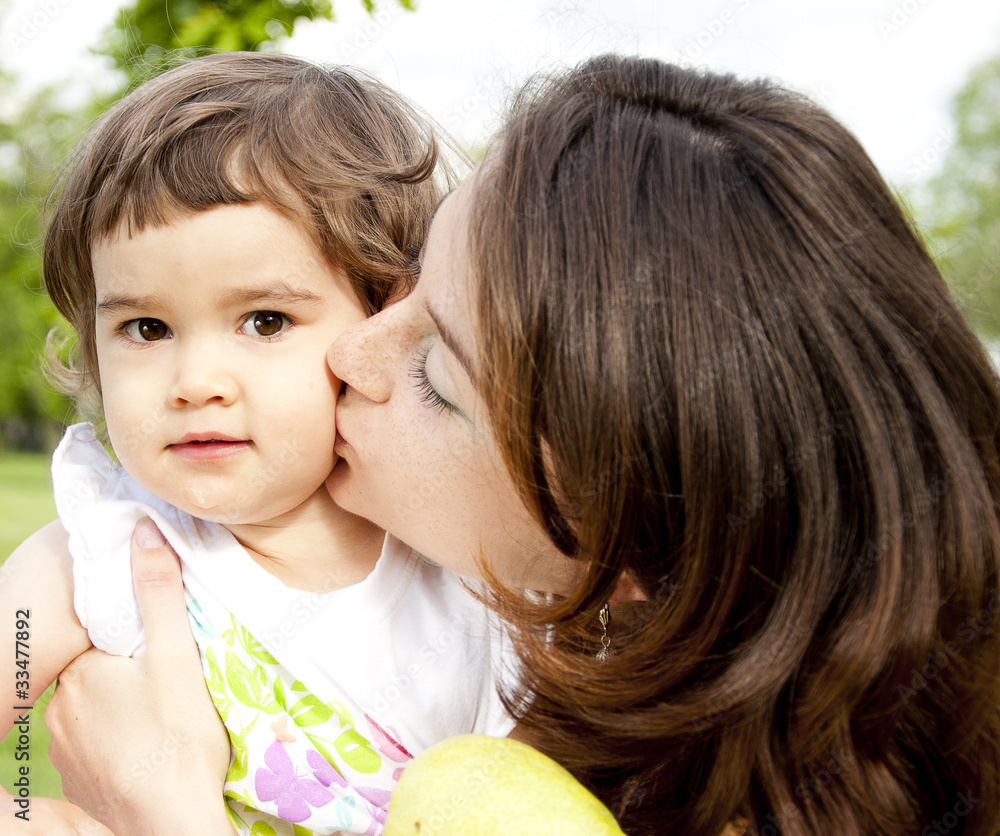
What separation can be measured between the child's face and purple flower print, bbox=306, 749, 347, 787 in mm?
572

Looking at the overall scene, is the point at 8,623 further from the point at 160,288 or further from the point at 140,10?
the point at 140,10

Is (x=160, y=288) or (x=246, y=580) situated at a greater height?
(x=160, y=288)

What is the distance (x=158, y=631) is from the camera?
1782 millimetres

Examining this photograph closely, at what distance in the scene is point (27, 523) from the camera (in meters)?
8.89

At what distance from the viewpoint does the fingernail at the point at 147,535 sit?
1.87m

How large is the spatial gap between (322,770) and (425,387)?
913 millimetres

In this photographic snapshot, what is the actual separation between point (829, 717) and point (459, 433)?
2.64 feet

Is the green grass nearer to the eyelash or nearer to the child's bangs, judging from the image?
the child's bangs

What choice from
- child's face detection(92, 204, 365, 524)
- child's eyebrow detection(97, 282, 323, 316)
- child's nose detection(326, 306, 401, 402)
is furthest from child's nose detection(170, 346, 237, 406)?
child's nose detection(326, 306, 401, 402)

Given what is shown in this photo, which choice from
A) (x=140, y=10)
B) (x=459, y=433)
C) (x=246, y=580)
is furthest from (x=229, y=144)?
(x=140, y=10)

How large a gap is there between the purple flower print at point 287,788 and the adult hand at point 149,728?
10 centimetres
